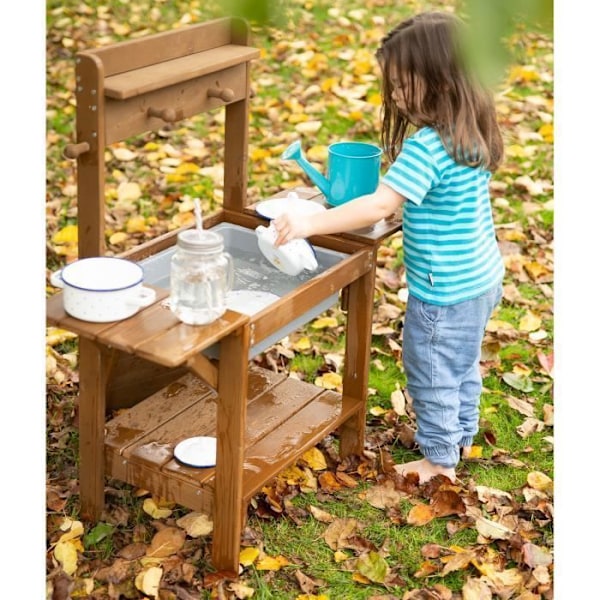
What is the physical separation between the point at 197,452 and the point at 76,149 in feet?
2.62

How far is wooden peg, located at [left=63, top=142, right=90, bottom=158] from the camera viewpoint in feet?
6.53

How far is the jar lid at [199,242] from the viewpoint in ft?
6.21

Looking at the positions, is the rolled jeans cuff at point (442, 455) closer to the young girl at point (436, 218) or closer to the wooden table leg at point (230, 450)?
the young girl at point (436, 218)

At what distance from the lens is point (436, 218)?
231 centimetres

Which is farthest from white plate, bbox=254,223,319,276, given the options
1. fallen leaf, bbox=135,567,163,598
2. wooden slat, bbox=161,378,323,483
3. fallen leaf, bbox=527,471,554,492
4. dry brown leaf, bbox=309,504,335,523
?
fallen leaf, bbox=527,471,554,492

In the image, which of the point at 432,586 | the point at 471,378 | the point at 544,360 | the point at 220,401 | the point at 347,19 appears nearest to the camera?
the point at 220,401

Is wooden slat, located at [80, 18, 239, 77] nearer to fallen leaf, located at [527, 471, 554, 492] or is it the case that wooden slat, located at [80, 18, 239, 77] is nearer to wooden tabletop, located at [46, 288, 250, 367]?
wooden tabletop, located at [46, 288, 250, 367]

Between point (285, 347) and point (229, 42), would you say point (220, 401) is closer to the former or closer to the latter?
point (229, 42)

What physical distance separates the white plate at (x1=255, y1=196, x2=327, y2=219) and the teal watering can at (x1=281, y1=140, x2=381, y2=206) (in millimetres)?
54

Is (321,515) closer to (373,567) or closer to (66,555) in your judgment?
(373,567)

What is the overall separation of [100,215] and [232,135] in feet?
1.86

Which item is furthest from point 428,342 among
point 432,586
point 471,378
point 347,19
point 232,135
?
point 347,19

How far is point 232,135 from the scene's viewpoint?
2.57m

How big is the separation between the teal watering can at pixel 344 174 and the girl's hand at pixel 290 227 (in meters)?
0.34
